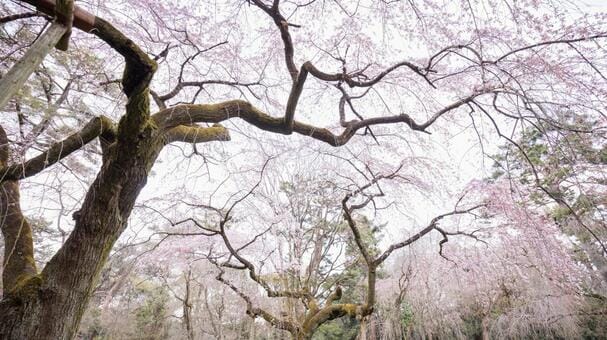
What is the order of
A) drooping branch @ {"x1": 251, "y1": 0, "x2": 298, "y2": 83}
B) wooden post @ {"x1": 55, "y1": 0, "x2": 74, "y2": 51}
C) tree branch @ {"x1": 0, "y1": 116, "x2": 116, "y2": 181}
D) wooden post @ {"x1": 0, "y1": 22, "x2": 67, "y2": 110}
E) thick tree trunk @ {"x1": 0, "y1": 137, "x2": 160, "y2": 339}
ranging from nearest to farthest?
wooden post @ {"x1": 0, "y1": 22, "x2": 67, "y2": 110}, wooden post @ {"x1": 55, "y1": 0, "x2": 74, "y2": 51}, thick tree trunk @ {"x1": 0, "y1": 137, "x2": 160, "y2": 339}, tree branch @ {"x1": 0, "y1": 116, "x2": 116, "y2": 181}, drooping branch @ {"x1": 251, "y1": 0, "x2": 298, "y2": 83}

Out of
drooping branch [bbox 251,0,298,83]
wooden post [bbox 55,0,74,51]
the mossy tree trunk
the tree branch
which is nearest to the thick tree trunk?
the mossy tree trunk

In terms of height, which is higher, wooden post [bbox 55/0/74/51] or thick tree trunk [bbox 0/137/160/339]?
wooden post [bbox 55/0/74/51]

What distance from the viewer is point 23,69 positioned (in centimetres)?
97

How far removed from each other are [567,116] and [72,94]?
4068 millimetres

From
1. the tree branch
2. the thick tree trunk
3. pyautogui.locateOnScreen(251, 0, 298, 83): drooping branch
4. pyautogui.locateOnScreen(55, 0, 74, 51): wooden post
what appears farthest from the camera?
pyautogui.locateOnScreen(251, 0, 298, 83): drooping branch

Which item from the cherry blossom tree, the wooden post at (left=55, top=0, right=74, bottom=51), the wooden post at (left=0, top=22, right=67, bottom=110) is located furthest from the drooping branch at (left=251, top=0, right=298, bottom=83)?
the wooden post at (left=0, top=22, right=67, bottom=110)

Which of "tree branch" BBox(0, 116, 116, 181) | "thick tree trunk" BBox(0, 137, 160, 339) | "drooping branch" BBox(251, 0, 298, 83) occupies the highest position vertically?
"drooping branch" BBox(251, 0, 298, 83)

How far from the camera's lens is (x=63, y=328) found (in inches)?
61.5

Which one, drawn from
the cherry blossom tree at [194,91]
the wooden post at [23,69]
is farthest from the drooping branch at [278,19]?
the wooden post at [23,69]

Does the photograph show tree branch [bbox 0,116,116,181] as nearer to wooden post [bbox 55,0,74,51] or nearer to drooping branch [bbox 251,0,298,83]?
wooden post [bbox 55,0,74,51]

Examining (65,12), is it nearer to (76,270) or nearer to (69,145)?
(69,145)

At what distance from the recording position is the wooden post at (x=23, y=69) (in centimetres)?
94

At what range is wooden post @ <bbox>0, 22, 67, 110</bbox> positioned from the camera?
36.9 inches

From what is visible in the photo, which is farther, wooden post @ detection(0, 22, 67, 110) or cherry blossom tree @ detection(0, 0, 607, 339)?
cherry blossom tree @ detection(0, 0, 607, 339)
